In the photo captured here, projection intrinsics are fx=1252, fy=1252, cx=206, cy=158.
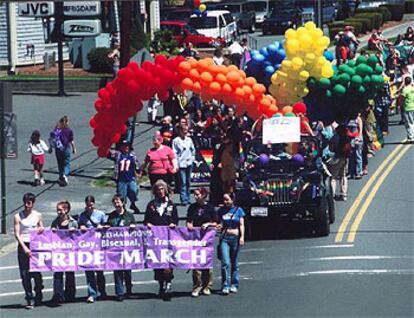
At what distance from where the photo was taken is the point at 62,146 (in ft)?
94.1

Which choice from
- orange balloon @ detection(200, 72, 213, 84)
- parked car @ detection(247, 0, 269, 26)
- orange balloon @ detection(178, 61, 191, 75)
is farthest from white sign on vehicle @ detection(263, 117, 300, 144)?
parked car @ detection(247, 0, 269, 26)

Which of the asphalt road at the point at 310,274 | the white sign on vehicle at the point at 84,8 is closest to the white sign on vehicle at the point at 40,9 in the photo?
the white sign on vehicle at the point at 84,8

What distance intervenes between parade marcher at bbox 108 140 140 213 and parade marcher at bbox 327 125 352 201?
13.3 ft

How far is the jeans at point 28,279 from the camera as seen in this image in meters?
18.1

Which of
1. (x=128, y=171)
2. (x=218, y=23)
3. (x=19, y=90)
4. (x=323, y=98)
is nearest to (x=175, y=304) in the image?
(x=128, y=171)

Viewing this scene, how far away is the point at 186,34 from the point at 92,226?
39430 millimetres

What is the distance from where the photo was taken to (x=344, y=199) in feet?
84.9

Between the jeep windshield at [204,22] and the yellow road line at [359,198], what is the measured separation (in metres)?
28.7

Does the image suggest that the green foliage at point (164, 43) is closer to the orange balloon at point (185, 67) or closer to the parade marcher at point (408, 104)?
the parade marcher at point (408, 104)

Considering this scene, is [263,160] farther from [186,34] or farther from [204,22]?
[204,22]

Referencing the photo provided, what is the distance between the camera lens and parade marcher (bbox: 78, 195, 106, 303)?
1827 centimetres

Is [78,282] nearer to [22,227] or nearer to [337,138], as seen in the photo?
[22,227]

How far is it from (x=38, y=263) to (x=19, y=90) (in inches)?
1043

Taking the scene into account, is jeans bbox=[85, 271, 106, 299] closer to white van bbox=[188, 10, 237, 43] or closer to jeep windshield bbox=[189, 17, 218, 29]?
white van bbox=[188, 10, 237, 43]
